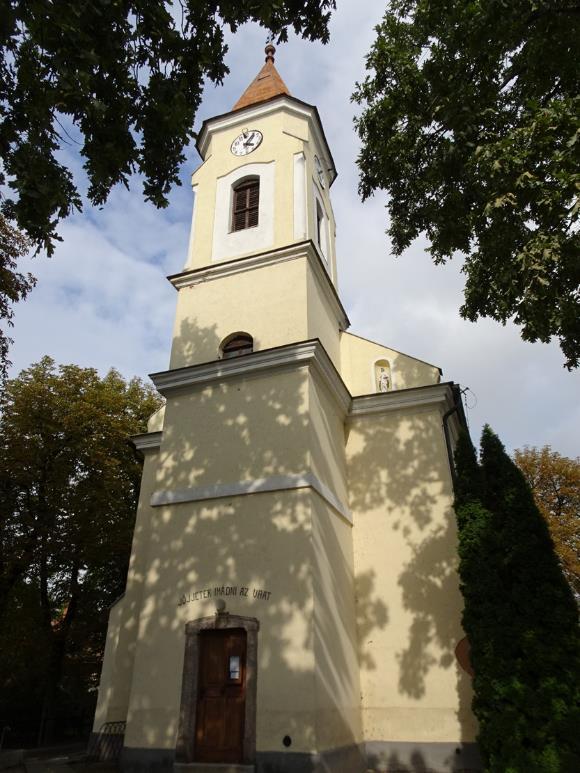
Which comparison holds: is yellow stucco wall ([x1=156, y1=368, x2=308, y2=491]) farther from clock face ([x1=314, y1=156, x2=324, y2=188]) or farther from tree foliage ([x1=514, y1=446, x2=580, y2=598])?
tree foliage ([x1=514, y1=446, x2=580, y2=598])

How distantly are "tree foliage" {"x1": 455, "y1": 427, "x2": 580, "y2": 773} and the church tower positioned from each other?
1.39m

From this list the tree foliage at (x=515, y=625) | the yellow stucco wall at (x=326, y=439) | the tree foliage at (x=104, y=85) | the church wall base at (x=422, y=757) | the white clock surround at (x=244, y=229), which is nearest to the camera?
the tree foliage at (x=104, y=85)

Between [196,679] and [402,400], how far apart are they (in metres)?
6.90

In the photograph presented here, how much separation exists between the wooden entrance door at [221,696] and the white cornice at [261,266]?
7788 mm

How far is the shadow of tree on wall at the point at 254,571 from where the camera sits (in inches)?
344

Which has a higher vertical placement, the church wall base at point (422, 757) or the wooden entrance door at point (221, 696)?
the wooden entrance door at point (221, 696)

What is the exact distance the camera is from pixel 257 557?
9617 millimetres

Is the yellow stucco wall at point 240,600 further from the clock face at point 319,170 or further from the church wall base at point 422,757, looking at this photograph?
the clock face at point 319,170

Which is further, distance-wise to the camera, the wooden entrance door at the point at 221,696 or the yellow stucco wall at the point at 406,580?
the yellow stucco wall at the point at 406,580

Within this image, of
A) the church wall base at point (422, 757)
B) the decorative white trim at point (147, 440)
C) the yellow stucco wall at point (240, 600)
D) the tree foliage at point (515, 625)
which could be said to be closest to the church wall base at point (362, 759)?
the church wall base at point (422, 757)

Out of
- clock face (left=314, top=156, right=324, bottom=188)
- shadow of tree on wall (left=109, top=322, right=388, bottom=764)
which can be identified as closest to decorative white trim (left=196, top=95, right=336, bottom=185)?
clock face (left=314, top=156, right=324, bottom=188)

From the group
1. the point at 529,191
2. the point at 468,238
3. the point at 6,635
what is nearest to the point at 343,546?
the point at 468,238

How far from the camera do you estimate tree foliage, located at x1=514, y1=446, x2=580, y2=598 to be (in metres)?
25.3

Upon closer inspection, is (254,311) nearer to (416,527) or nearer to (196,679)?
(416,527)
